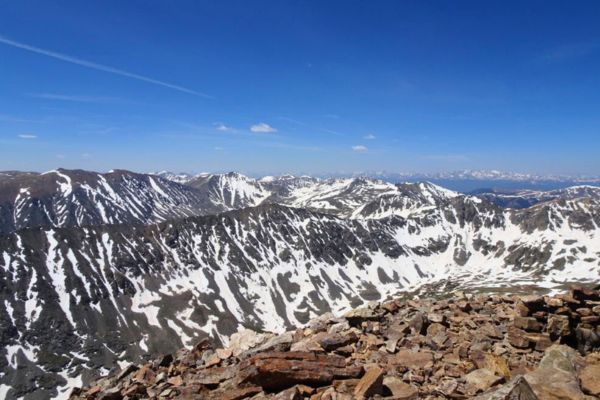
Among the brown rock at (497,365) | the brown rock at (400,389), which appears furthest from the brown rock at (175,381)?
the brown rock at (497,365)

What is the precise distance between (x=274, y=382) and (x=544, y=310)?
21754 mm

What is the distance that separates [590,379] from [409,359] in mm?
8468

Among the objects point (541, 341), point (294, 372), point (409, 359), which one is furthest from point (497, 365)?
point (294, 372)

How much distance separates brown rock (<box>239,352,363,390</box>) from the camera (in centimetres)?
1919

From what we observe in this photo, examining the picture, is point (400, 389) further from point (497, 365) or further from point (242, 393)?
point (242, 393)

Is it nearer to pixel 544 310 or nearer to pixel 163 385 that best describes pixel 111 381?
pixel 163 385

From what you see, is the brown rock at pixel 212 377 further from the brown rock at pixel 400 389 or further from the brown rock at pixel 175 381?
the brown rock at pixel 400 389

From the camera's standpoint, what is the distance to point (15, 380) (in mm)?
197500

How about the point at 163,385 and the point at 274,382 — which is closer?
the point at 274,382

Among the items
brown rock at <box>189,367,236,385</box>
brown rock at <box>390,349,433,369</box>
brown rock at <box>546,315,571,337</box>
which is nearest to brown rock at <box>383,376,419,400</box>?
brown rock at <box>390,349,433,369</box>

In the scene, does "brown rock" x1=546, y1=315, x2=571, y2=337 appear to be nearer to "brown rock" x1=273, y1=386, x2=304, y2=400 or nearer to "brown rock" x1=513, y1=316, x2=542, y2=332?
"brown rock" x1=513, y1=316, x2=542, y2=332

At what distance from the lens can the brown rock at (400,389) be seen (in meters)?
17.5

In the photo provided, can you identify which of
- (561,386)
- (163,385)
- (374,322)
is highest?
(561,386)

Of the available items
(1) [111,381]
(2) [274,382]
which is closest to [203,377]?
(2) [274,382]
